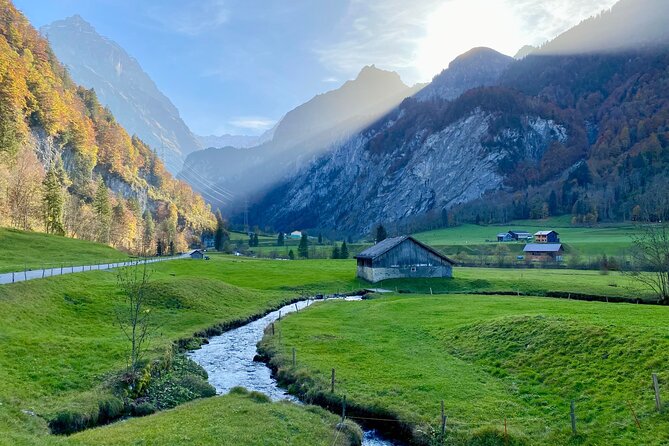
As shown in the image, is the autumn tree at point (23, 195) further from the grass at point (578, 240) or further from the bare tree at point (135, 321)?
the grass at point (578, 240)

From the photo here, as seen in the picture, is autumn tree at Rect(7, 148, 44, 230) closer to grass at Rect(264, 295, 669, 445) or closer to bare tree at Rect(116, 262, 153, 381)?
bare tree at Rect(116, 262, 153, 381)

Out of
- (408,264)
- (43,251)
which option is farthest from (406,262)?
(43,251)

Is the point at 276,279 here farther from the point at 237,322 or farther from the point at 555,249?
the point at 555,249

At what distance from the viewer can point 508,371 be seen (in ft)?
87.7

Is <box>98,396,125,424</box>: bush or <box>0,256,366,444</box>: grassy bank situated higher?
<box>0,256,366,444</box>: grassy bank

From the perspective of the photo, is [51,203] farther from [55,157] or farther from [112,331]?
[112,331]

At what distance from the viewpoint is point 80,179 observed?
487 ft

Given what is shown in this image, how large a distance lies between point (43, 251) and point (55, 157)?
83.8 m

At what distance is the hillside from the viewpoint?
97438 millimetres

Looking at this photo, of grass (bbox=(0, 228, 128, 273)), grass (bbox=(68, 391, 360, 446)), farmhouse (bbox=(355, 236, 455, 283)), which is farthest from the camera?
farmhouse (bbox=(355, 236, 455, 283))

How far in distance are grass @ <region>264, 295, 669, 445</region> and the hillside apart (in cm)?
8806

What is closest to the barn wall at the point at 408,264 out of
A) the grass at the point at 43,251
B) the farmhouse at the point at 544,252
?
the grass at the point at 43,251

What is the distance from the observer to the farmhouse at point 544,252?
408ft

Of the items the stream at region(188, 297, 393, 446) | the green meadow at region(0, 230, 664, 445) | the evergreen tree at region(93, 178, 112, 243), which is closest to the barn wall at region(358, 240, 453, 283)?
the green meadow at region(0, 230, 664, 445)
